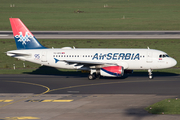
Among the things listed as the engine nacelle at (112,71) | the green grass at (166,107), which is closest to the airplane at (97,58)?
the engine nacelle at (112,71)

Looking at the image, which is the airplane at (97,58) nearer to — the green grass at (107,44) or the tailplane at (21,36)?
the tailplane at (21,36)

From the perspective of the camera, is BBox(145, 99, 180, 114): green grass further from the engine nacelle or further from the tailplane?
the tailplane

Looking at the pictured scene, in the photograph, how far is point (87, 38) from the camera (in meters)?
81.2

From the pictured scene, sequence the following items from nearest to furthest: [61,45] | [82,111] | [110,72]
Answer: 1. [82,111]
2. [110,72]
3. [61,45]

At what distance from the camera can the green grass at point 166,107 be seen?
88.4 ft

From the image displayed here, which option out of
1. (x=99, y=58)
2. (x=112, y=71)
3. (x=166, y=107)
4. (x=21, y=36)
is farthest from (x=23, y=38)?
(x=166, y=107)

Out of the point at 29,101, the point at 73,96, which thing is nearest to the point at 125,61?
the point at 73,96

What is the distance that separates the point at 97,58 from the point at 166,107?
62.4 feet

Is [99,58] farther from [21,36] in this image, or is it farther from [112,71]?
[21,36]

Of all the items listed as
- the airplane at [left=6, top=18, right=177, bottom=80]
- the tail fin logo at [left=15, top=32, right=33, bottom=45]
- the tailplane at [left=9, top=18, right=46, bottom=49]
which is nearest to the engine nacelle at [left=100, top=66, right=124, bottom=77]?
the airplane at [left=6, top=18, right=177, bottom=80]

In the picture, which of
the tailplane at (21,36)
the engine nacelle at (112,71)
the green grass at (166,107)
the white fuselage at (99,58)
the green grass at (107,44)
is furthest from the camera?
the green grass at (107,44)

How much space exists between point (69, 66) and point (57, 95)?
11804 millimetres

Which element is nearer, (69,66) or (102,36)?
(69,66)

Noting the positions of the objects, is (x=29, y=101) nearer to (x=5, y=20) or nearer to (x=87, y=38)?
(x=87, y=38)
